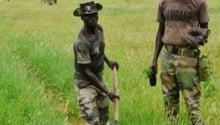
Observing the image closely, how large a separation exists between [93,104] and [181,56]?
1.20 meters

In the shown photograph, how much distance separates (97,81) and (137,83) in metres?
2.23

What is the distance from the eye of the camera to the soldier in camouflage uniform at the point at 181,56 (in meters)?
6.35

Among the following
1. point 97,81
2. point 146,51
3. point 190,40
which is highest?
point 190,40

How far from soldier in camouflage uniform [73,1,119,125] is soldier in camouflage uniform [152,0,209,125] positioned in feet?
2.34

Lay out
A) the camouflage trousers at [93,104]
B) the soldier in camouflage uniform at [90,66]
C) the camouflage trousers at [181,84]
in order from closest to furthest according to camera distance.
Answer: the camouflage trousers at [181,84], the soldier in camouflage uniform at [90,66], the camouflage trousers at [93,104]

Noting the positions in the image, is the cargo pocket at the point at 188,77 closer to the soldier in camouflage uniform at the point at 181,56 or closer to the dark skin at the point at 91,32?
the soldier in camouflage uniform at the point at 181,56

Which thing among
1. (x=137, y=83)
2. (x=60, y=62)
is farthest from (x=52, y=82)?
(x=137, y=83)

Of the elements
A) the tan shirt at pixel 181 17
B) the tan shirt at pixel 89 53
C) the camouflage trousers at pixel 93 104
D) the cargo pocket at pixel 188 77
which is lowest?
the camouflage trousers at pixel 93 104

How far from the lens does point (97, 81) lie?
6562mm

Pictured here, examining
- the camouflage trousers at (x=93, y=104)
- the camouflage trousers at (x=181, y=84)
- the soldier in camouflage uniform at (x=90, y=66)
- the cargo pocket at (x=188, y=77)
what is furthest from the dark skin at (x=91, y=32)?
the cargo pocket at (x=188, y=77)

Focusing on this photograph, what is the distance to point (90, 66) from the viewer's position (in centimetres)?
669

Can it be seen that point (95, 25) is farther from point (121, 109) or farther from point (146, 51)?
point (146, 51)

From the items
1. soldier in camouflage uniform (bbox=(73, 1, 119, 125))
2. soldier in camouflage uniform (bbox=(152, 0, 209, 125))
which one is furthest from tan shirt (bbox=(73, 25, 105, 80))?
soldier in camouflage uniform (bbox=(152, 0, 209, 125))

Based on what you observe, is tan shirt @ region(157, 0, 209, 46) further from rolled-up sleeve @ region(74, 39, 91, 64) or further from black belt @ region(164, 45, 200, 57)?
rolled-up sleeve @ region(74, 39, 91, 64)
